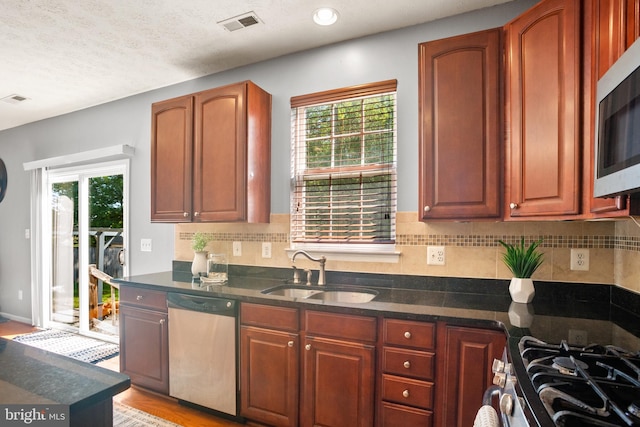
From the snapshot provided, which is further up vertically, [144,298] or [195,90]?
[195,90]

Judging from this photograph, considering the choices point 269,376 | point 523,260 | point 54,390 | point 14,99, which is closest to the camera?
point 54,390

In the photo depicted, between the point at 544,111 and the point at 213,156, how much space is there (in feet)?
6.99

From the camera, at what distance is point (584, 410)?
0.80m

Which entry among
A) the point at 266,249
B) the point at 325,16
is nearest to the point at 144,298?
the point at 266,249

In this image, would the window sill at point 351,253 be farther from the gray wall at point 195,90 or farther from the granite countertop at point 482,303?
the gray wall at point 195,90

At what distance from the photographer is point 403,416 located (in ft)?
5.68

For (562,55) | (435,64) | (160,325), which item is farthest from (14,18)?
(562,55)

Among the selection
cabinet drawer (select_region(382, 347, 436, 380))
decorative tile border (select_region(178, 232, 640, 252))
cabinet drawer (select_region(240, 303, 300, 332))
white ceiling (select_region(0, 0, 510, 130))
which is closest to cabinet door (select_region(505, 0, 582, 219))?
decorative tile border (select_region(178, 232, 640, 252))

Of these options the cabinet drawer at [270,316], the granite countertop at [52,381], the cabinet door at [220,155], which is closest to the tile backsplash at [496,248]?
the cabinet door at [220,155]

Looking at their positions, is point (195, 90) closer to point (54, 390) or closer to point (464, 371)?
point (54, 390)

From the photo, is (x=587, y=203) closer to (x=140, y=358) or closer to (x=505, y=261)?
(x=505, y=261)

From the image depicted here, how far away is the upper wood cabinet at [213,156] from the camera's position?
2.57 m

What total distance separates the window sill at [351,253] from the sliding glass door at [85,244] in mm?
2225

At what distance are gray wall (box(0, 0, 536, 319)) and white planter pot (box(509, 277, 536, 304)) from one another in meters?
0.78
